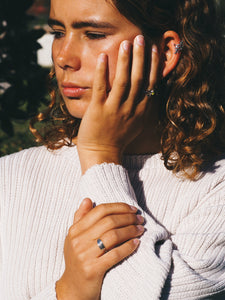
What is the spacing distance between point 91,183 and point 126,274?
18.7 inches

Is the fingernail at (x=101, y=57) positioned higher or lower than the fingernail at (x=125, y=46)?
lower

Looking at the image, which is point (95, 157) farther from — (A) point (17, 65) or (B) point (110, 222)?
(A) point (17, 65)

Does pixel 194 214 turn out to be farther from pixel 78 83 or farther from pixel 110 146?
pixel 78 83

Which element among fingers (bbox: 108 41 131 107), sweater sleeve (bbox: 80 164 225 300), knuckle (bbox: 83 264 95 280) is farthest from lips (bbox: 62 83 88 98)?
knuckle (bbox: 83 264 95 280)

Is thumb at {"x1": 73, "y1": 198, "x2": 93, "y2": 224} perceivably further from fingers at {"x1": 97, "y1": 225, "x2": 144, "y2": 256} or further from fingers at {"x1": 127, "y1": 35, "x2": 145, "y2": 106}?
fingers at {"x1": 127, "y1": 35, "x2": 145, "y2": 106}

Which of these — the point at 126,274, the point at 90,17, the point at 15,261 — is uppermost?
the point at 90,17

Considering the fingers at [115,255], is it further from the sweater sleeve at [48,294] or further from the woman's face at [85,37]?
the woman's face at [85,37]

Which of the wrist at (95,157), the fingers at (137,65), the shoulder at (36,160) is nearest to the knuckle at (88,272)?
the wrist at (95,157)

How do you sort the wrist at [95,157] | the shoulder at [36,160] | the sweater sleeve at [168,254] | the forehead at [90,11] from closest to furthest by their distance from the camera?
the sweater sleeve at [168,254], the forehead at [90,11], the wrist at [95,157], the shoulder at [36,160]

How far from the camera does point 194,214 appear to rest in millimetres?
2074

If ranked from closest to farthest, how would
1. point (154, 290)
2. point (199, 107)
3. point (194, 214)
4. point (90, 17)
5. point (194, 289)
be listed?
point (154, 290), point (194, 289), point (90, 17), point (194, 214), point (199, 107)

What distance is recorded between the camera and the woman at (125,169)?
70.2 inches

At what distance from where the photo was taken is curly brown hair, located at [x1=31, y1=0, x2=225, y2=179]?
2.20 m

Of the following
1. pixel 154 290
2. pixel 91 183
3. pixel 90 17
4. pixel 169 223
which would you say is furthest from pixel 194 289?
pixel 90 17
